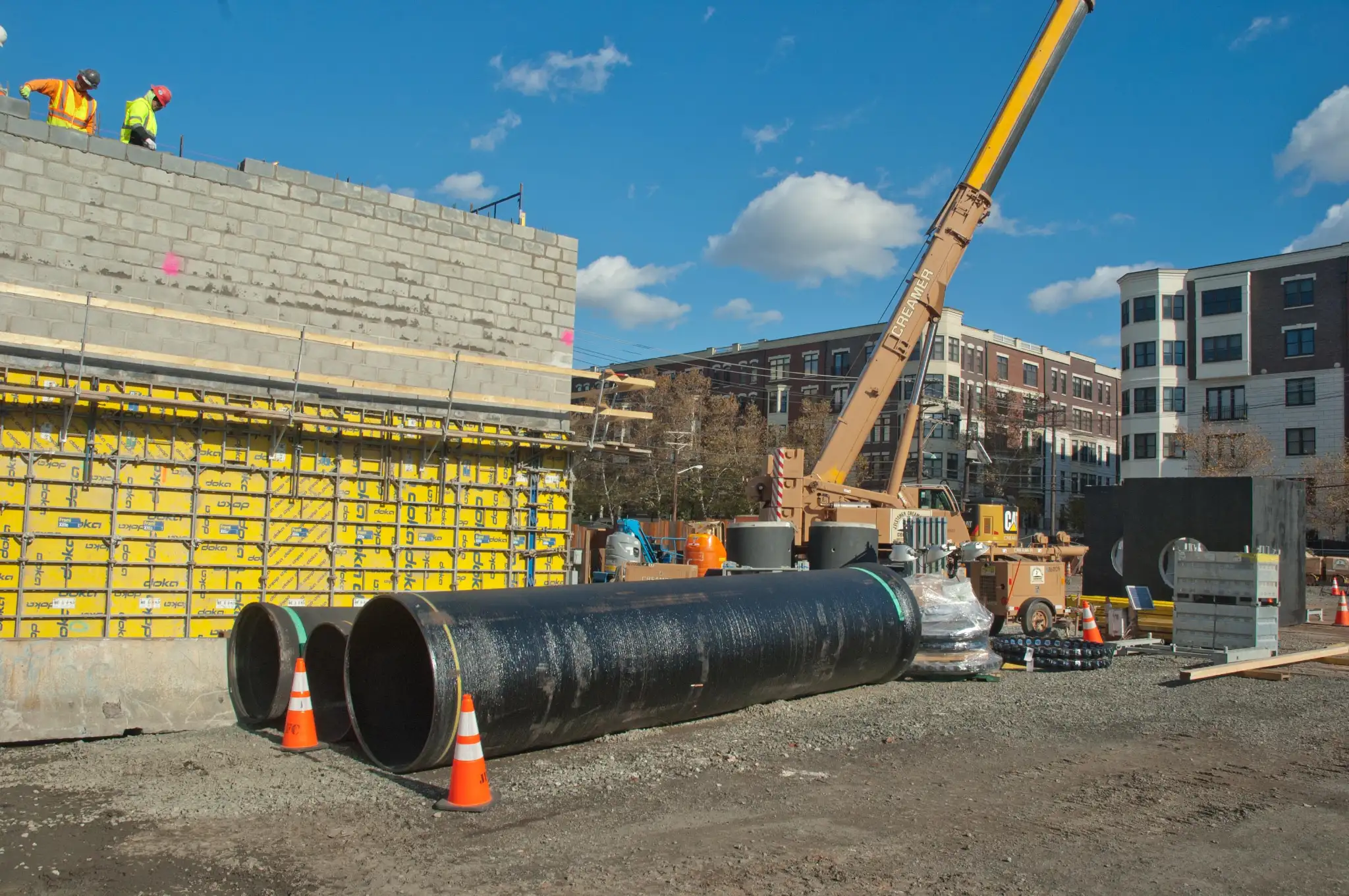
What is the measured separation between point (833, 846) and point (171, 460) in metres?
7.47

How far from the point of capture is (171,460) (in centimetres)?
998

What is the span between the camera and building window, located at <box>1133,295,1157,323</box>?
2124 inches

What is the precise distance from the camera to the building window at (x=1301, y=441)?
160 feet

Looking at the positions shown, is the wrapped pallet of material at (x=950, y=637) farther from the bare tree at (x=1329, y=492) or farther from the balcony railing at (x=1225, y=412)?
the balcony railing at (x=1225, y=412)

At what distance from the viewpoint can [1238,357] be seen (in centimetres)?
5116

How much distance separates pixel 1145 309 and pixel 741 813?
54.8 metres

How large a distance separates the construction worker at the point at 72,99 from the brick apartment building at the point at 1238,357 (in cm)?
4791

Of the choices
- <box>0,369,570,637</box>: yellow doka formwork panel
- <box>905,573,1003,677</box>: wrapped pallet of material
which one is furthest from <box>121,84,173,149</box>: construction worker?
<box>905,573,1003,677</box>: wrapped pallet of material

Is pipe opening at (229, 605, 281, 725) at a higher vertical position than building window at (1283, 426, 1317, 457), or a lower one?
lower

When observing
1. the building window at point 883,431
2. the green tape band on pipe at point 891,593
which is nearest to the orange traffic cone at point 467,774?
the green tape band on pipe at point 891,593

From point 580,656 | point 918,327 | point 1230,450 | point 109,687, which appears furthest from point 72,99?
point 1230,450

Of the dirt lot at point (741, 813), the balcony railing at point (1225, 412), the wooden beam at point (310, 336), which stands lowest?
the dirt lot at point (741, 813)

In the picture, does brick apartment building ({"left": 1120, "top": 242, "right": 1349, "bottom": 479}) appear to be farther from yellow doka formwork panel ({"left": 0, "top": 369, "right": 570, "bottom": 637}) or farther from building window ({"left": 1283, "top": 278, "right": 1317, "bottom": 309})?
yellow doka formwork panel ({"left": 0, "top": 369, "right": 570, "bottom": 637})

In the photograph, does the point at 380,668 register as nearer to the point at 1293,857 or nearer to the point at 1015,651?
the point at 1293,857
